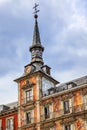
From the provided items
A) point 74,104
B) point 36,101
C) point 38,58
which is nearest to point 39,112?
point 36,101

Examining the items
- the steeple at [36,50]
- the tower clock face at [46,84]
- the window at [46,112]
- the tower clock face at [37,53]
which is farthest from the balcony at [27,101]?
the tower clock face at [37,53]

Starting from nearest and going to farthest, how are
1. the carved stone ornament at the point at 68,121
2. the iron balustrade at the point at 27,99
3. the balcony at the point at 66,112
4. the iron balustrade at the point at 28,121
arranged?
1. the balcony at the point at 66,112
2. the carved stone ornament at the point at 68,121
3. the iron balustrade at the point at 28,121
4. the iron balustrade at the point at 27,99

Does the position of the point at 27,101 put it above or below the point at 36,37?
below

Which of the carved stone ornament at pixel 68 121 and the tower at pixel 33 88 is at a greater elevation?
the tower at pixel 33 88

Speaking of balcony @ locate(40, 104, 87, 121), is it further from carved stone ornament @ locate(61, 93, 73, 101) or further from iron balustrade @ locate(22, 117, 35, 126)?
carved stone ornament @ locate(61, 93, 73, 101)

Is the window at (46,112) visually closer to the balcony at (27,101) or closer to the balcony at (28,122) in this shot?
the balcony at (28,122)

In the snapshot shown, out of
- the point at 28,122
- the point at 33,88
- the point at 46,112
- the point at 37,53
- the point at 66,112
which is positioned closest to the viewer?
the point at 66,112

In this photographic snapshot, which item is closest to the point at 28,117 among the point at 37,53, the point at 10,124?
the point at 10,124

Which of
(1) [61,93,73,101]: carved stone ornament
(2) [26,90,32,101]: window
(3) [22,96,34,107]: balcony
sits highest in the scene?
(2) [26,90,32,101]: window

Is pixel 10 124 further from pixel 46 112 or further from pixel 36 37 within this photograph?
pixel 36 37

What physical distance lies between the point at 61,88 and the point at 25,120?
28.7 ft

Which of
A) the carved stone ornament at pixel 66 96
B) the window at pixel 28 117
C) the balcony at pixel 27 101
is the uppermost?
the balcony at pixel 27 101

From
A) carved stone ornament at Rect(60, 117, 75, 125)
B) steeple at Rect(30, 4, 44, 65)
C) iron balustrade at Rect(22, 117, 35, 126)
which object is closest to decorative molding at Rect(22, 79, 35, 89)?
steeple at Rect(30, 4, 44, 65)

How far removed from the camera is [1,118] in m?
80.2
